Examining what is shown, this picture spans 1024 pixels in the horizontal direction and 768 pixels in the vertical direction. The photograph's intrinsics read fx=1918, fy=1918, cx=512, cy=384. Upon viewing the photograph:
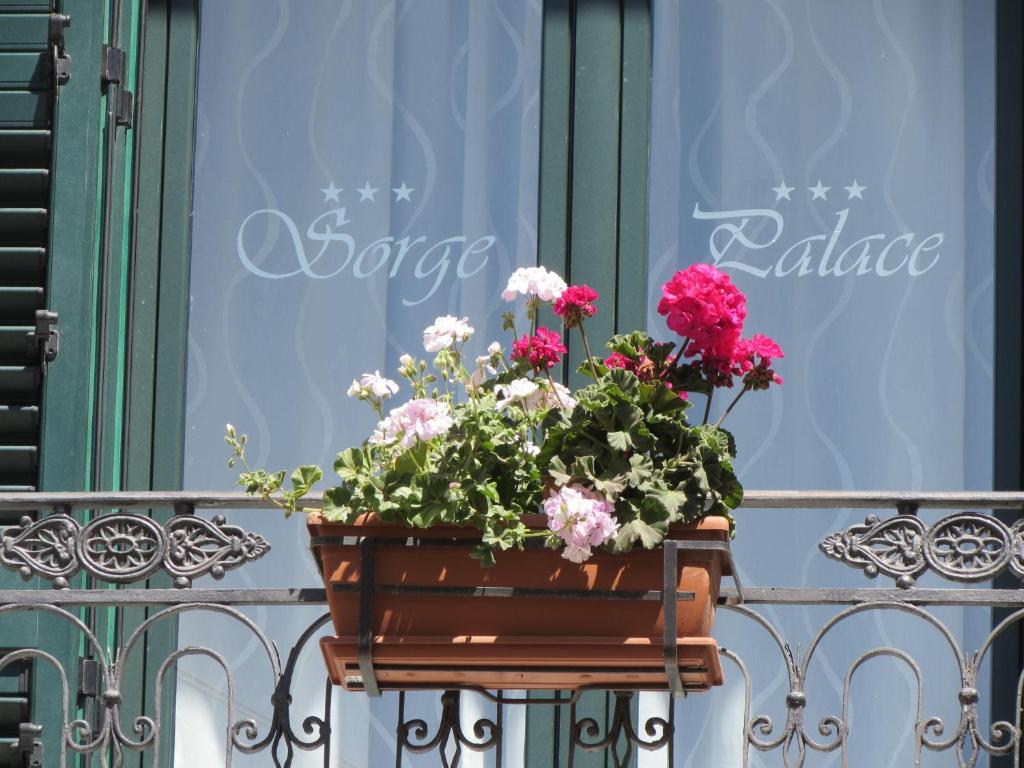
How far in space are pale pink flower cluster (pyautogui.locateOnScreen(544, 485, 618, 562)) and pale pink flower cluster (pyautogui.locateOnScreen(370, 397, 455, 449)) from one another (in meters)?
0.24

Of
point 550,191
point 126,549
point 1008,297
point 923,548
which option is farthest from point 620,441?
point 1008,297

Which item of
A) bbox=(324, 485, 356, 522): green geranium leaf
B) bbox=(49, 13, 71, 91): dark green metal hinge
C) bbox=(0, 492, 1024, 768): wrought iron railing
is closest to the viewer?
bbox=(324, 485, 356, 522): green geranium leaf

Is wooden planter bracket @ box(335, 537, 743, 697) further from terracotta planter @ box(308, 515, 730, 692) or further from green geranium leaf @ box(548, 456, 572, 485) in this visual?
green geranium leaf @ box(548, 456, 572, 485)

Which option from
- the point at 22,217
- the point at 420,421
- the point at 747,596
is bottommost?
the point at 747,596

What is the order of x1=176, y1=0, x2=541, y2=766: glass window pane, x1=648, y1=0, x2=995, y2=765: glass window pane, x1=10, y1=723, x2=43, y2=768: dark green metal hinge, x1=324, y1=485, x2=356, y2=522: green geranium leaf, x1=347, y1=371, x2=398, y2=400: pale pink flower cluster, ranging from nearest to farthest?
x1=324, y1=485, x2=356, y2=522: green geranium leaf
x1=347, y1=371, x2=398, y2=400: pale pink flower cluster
x1=10, y1=723, x2=43, y2=768: dark green metal hinge
x1=648, y1=0, x2=995, y2=765: glass window pane
x1=176, y1=0, x2=541, y2=766: glass window pane

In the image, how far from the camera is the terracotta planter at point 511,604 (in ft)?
11.5

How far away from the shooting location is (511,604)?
3.55 meters

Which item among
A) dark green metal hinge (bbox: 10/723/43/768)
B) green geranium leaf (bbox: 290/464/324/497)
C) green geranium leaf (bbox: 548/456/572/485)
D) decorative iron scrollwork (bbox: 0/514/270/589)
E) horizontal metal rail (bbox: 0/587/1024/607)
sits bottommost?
dark green metal hinge (bbox: 10/723/43/768)

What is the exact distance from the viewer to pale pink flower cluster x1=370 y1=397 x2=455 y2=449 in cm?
352

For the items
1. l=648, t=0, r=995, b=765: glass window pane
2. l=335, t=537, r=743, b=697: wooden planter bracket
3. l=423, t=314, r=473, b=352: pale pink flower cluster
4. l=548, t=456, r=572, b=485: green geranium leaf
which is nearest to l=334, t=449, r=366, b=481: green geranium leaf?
l=335, t=537, r=743, b=697: wooden planter bracket

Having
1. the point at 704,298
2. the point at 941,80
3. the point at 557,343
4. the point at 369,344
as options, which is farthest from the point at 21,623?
the point at 941,80

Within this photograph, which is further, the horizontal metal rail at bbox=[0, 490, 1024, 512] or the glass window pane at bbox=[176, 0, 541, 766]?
the glass window pane at bbox=[176, 0, 541, 766]

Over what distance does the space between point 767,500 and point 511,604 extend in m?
0.78

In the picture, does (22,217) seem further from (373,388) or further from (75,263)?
(373,388)
